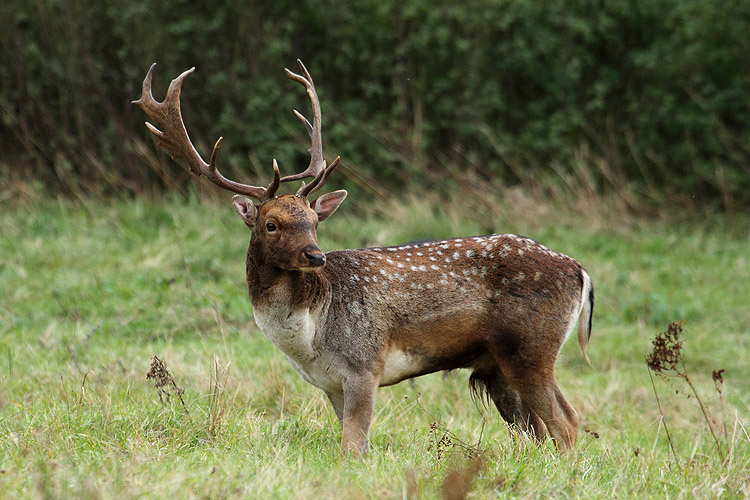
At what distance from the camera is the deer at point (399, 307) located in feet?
16.2

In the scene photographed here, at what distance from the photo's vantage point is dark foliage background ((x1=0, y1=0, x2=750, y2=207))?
12664 mm

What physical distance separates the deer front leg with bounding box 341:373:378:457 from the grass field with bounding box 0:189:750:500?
13 cm

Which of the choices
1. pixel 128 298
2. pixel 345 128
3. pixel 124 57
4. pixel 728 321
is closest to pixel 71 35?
pixel 124 57

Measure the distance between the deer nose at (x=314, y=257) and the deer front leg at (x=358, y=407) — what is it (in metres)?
0.67

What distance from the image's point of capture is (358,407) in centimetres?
491

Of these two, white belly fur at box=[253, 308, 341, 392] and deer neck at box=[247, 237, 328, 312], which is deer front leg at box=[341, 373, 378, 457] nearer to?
white belly fur at box=[253, 308, 341, 392]

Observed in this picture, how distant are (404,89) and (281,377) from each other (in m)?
7.77

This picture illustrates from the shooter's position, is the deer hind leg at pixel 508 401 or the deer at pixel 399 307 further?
the deer hind leg at pixel 508 401

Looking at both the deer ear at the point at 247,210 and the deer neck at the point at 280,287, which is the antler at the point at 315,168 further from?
the deer neck at the point at 280,287

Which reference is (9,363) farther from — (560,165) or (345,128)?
(560,165)

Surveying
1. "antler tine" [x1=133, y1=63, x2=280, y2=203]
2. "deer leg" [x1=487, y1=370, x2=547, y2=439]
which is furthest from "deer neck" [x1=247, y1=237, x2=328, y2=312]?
"deer leg" [x1=487, y1=370, x2=547, y2=439]

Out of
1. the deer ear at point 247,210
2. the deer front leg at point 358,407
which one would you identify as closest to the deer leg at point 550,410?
the deer front leg at point 358,407

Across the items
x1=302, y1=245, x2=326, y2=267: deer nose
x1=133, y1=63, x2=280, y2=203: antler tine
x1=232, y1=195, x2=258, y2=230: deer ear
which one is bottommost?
x1=302, y1=245, x2=326, y2=267: deer nose

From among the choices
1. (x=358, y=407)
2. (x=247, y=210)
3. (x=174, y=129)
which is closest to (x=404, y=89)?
(x=174, y=129)
